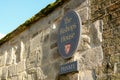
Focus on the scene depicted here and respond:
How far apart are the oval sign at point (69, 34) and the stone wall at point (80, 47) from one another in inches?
2.5

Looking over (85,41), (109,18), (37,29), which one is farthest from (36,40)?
(109,18)

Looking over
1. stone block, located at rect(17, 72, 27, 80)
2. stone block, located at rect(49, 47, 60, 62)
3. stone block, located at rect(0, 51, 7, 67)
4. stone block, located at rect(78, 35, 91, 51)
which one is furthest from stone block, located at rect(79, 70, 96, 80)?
stone block, located at rect(0, 51, 7, 67)

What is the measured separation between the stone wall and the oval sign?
0.21 ft

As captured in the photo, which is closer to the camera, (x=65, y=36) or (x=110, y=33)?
(x=110, y=33)

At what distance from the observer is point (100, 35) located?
10.2 feet

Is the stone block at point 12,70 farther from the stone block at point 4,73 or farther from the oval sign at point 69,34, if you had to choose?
the oval sign at point 69,34

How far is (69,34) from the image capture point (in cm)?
353

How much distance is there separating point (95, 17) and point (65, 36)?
21.3 inches

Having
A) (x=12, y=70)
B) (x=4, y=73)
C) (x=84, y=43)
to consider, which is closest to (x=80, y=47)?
(x=84, y=43)

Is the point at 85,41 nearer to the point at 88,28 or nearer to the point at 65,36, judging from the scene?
the point at 88,28

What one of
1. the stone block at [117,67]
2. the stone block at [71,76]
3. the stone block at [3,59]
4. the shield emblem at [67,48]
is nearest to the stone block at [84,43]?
the shield emblem at [67,48]

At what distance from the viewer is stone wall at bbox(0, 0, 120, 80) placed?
296 centimetres

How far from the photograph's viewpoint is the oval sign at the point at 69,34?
3.42 metres

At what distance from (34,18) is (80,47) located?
1.51 m
